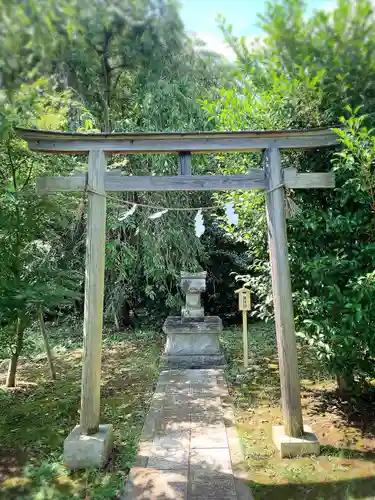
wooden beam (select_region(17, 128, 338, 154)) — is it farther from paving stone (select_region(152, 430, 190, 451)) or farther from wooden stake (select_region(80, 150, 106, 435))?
paving stone (select_region(152, 430, 190, 451))

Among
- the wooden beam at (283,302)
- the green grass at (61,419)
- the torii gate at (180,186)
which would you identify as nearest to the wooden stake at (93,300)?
the torii gate at (180,186)

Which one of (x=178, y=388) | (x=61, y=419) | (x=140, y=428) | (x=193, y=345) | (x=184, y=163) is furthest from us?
(x=193, y=345)

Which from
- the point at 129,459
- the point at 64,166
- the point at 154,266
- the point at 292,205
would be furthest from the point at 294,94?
the point at 154,266

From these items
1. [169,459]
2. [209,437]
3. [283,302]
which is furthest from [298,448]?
[283,302]

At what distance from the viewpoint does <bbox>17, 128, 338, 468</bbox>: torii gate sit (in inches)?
125

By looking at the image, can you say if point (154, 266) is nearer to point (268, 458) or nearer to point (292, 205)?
point (292, 205)

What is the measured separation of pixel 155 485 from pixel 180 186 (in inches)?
94.6

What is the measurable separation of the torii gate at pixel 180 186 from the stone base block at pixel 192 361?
2.78m

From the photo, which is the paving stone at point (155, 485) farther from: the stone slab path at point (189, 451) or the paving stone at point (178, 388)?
the paving stone at point (178, 388)

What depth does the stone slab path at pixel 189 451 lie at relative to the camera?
2.62m

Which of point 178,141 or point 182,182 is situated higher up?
point 178,141

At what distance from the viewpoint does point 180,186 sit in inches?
130

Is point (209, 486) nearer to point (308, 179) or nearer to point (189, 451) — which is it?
point (189, 451)

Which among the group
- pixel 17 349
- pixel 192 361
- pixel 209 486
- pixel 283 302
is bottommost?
pixel 209 486
